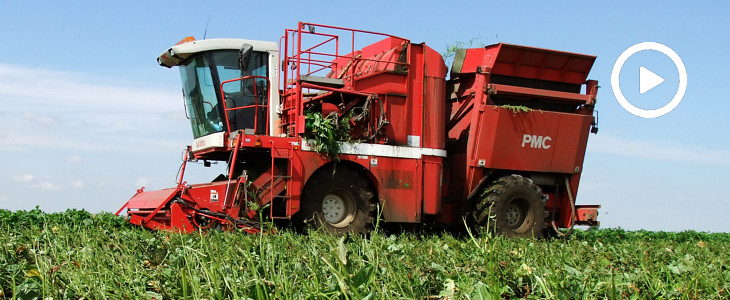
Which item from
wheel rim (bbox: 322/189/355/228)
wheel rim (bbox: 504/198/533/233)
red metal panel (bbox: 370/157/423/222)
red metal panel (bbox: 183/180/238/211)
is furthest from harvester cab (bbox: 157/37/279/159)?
wheel rim (bbox: 504/198/533/233)

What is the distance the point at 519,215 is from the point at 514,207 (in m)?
0.16

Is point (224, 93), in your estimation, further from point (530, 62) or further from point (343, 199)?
point (530, 62)

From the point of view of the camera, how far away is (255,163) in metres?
10.4

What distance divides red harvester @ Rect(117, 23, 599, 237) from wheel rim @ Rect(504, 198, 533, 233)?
2cm

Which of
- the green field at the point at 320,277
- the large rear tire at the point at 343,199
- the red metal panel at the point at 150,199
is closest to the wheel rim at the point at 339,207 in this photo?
the large rear tire at the point at 343,199

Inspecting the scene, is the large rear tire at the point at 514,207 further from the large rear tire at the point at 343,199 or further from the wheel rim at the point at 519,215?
the large rear tire at the point at 343,199

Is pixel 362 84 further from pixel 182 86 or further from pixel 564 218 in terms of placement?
pixel 564 218

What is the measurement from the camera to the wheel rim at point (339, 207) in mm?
10055

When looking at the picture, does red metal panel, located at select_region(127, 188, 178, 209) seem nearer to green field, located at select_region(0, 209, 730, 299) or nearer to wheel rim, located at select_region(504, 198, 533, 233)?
green field, located at select_region(0, 209, 730, 299)

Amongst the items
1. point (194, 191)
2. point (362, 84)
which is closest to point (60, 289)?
point (194, 191)

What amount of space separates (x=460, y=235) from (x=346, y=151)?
10.0ft

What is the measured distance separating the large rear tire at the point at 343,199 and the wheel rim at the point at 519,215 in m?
2.63

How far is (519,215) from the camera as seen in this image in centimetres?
1162

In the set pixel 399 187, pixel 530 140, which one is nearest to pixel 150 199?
pixel 399 187
